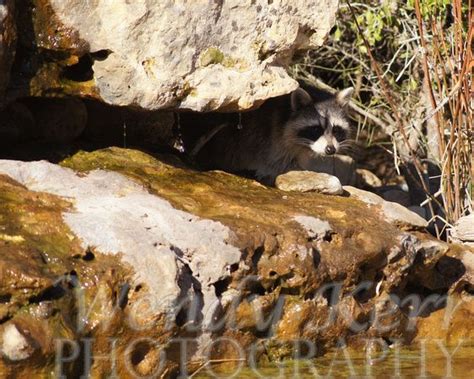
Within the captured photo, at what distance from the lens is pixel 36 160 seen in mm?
5504

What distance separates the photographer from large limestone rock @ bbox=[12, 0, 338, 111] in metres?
5.28

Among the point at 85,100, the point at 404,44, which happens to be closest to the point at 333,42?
the point at 404,44

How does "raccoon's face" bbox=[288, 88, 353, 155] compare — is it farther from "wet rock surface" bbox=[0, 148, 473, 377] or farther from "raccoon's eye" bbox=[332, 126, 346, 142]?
"wet rock surface" bbox=[0, 148, 473, 377]

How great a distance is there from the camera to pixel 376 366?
212 inches

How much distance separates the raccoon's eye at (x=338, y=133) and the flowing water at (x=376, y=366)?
215cm

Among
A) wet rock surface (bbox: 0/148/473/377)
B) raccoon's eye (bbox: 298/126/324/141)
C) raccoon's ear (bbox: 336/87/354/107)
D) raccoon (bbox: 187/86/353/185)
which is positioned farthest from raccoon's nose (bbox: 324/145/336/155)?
wet rock surface (bbox: 0/148/473/377)

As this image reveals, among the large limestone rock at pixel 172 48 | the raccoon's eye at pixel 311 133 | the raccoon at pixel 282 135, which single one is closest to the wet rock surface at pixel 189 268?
the large limestone rock at pixel 172 48

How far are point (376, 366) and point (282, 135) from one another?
2367mm

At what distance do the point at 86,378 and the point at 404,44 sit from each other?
14.3 ft

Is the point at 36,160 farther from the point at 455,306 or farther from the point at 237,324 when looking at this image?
the point at 455,306

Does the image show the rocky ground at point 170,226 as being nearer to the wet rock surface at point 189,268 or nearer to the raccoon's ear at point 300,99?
the wet rock surface at point 189,268

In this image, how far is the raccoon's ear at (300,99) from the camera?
718 centimetres

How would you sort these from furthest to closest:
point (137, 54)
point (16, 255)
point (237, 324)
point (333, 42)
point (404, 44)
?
point (333, 42) < point (404, 44) < point (137, 54) < point (237, 324) < point (16, 255)

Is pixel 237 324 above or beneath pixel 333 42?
beneath
